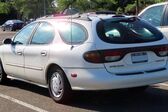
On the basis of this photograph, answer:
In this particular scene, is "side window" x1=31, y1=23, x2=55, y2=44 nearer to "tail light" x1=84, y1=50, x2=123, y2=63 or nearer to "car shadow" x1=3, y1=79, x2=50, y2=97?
"car shadow" x1=3, y1=79, x2=50, y2=97

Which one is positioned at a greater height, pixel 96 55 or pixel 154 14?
pixel 154 14

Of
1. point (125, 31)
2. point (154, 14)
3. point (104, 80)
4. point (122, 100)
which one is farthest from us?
point (154, 14)

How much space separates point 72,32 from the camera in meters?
8.23

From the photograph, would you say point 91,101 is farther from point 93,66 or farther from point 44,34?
point 44,34

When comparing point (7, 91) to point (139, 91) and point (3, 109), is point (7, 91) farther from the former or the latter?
point (139, 91)

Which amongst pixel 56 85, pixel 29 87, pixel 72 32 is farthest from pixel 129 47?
pixel 29 87

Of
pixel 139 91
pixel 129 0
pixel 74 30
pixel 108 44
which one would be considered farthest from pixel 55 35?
pixel 129 0

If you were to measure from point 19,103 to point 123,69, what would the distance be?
6.41 feet

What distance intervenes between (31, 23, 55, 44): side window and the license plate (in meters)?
1.58

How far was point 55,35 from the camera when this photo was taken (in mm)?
8516

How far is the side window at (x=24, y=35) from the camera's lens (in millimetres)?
9430

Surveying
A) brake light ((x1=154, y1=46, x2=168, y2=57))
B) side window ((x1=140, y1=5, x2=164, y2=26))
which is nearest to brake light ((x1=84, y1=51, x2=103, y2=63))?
brake light ((x1=154, y1=46, x2=168, y2=57))

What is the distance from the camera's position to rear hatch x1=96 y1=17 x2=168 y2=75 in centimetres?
761

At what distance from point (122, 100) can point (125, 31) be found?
1.22 meters
